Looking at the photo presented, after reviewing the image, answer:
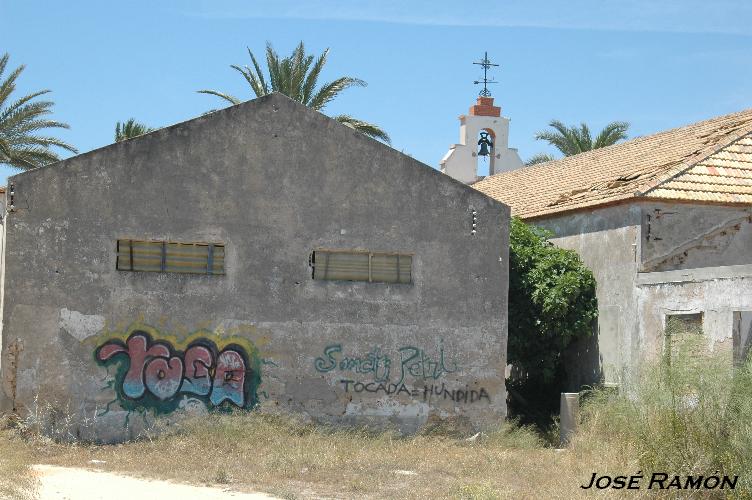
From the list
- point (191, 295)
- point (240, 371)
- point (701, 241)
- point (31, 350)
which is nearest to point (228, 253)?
point (191, 295)

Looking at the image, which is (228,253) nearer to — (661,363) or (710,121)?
(661,363)

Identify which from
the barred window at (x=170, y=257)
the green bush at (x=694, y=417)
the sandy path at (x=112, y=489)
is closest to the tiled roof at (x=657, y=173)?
the green bush at (x=694, y=417)

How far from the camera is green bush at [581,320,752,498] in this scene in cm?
1102

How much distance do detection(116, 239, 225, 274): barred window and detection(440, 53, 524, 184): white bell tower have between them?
14.5 metres

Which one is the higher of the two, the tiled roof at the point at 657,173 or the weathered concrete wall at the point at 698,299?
the tiled roof at the point at 657,173

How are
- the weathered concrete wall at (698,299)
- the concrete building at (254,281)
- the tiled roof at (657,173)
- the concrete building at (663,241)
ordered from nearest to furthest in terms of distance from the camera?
1. the weathered concrete wall at (698,299)
2. the concrete building at (254,281)
3. the concrete building at (663,241)
4. the tiled roof at (657,173)

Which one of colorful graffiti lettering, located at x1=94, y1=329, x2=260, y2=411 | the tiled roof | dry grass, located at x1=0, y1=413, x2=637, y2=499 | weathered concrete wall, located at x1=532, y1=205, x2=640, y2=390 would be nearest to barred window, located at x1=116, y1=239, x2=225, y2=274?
colorful graffiti lettering, located at x1=94, y1=329, x2=260, y2=411

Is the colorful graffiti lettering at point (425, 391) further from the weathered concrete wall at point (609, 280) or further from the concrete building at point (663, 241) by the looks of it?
the weathered concrete wall at point (609, 280)

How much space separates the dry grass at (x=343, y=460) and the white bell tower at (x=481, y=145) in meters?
14.0

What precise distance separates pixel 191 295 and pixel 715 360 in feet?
26.2

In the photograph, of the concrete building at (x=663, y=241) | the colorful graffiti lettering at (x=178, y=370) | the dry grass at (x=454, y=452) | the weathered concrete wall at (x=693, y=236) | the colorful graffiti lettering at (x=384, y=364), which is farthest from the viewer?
the weathered concrete wall at (x=693, y=236)

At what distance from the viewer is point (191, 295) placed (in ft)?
51.0

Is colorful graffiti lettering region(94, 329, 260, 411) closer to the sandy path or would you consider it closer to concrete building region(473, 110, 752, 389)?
the sandy path

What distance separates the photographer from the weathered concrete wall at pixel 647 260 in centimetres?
1670
